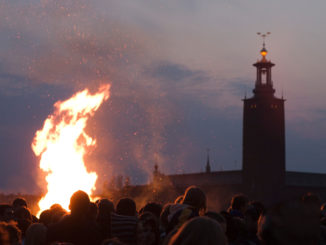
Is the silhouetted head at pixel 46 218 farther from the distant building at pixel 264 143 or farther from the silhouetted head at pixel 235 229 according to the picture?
the distant building at pixel 264 143

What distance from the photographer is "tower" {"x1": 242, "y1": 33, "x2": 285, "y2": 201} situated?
8750cm

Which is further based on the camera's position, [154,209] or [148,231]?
[154,209]

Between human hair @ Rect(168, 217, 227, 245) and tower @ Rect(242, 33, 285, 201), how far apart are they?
84.2 m

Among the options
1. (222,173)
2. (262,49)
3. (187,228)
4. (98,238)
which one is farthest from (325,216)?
(222,173)

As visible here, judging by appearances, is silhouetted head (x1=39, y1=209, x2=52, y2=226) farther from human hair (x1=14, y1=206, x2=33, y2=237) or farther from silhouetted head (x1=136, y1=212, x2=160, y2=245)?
silhouetted head (x1=136, y1=212, x2=160, y2=245)

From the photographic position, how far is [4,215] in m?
11.2

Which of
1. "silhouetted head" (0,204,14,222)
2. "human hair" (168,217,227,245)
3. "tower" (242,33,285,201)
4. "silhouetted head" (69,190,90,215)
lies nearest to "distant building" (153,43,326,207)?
"tower" (242,33,285,201)

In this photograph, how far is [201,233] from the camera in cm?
438

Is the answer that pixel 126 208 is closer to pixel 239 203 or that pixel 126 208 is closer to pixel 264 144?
pixel 239 203

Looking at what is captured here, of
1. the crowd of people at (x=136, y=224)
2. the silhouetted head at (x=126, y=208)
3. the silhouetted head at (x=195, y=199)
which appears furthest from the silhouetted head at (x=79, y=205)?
the silhouetted head at (x=195, y=199)

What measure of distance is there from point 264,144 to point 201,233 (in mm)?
84532

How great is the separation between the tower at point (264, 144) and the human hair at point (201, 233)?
84151 millimetres

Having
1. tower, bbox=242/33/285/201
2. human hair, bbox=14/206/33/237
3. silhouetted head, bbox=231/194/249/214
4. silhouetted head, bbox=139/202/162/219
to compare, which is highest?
tower, bbox=242/33/285/201

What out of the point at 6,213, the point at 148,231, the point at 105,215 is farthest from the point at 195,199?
the point at 6,213
